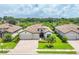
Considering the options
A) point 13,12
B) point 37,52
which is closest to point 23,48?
point 37,52

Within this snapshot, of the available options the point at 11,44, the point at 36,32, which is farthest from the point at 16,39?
the point at 36,32

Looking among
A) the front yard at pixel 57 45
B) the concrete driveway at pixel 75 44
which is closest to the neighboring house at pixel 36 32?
the front yard at pixel 57 45

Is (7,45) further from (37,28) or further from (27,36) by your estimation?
(37,28)

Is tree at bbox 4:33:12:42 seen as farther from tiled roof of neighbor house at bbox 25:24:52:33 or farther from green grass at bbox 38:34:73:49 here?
green grass at bbox 38:34:73:49

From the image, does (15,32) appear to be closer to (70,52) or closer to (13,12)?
(13,12)

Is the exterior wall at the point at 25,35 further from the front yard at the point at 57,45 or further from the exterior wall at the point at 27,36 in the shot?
the front yard at the point at 57,45
